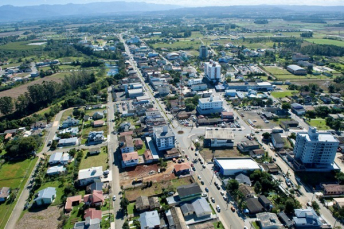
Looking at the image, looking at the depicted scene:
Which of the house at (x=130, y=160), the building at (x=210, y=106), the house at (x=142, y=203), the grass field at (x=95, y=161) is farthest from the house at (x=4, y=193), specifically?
the building at (x=210, y=106)

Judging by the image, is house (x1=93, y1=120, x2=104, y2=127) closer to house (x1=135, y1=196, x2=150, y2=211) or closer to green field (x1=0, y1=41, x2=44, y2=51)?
house (x1=135, y1=196, x2=150, y2=211)

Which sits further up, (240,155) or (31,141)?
(31,141)

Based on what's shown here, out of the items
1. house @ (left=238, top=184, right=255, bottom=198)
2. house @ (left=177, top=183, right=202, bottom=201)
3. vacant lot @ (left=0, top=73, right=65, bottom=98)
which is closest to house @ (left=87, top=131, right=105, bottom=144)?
house @ (left=177, top=183, right=202, bottom=201)

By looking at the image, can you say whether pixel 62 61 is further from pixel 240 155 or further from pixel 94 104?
pixel 240 155

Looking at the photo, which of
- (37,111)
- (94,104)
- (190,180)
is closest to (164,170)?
(190,180)

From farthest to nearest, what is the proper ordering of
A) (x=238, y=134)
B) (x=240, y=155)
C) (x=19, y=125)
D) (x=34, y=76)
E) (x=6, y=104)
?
1. (x=34, y=76)
2. (x=6, y=104)
3. (x=19, y=125)
4. (x=238, y=134)
5. (x=240, y=155)

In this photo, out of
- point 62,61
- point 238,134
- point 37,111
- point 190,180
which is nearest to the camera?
point 190,180

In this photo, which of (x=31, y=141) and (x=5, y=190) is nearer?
(x=5, y=190)
